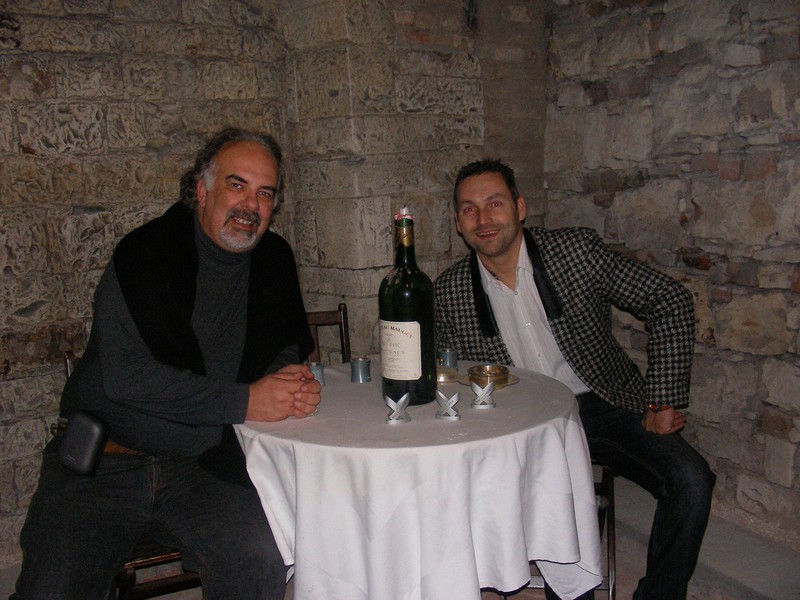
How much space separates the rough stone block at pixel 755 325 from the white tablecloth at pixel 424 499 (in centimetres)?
120

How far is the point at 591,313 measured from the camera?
106 inches

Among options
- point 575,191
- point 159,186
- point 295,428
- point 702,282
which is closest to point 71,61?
point 159,186

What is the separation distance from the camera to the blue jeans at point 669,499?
231cm

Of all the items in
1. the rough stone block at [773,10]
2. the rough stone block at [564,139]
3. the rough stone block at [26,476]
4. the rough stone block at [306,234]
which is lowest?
the rough stone block at [26,476]

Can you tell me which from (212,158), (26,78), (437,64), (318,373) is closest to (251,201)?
(212,158)

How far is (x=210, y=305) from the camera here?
2.29 metres

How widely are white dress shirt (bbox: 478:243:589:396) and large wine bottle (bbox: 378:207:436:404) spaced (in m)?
0.80

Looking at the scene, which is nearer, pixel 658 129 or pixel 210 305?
pixel 210 305

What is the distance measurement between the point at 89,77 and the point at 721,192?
251cm

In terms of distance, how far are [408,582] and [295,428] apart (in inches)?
18.0

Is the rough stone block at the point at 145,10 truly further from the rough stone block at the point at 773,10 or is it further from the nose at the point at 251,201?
the rough stone block at the point at 773,10

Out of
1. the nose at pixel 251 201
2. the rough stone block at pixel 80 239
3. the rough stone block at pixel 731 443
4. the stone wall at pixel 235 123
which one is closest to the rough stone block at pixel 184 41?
the stone wall at pixel 235 123

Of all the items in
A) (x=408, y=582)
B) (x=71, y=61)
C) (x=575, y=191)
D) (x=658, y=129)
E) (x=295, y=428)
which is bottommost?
(x=408, y=582)

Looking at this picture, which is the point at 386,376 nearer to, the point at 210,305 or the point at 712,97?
the point at 210,305
